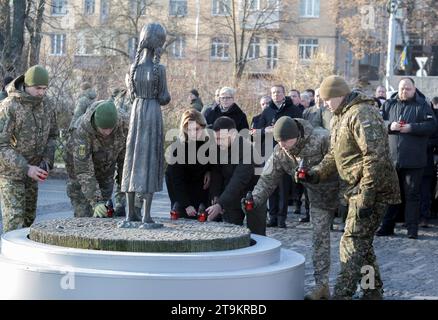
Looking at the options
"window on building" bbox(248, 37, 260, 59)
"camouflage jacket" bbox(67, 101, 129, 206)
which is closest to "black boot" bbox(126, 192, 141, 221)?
"camouflage jacket" bbox(67, 101, 129, 206)

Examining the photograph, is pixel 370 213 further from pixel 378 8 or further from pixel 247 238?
pixel 378 8

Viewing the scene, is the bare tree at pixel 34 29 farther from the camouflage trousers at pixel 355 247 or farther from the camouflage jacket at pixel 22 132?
the camouflage trousers at pixel 355 247

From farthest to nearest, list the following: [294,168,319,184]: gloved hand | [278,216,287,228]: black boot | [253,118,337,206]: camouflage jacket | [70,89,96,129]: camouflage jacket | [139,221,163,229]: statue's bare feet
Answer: [70,89,96,129]: camouflage jacket
[278,216,287,228]: black boot
[253,118,337,206]: camouflage jacket
[294,168,319,184]: gloved hand
[139,221,163,229]: statue's bare feet

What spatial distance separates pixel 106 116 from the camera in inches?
354

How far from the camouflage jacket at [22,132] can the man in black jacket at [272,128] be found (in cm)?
469

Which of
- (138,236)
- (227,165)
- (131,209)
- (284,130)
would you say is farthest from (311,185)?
(138,236)

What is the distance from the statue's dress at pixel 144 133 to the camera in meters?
7.84

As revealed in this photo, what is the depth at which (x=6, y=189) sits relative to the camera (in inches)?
357

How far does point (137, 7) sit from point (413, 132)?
37.9 meters

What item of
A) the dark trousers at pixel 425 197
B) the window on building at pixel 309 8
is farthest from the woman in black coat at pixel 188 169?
the window on building at pixel 309 8

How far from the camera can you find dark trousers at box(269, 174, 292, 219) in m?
13.7

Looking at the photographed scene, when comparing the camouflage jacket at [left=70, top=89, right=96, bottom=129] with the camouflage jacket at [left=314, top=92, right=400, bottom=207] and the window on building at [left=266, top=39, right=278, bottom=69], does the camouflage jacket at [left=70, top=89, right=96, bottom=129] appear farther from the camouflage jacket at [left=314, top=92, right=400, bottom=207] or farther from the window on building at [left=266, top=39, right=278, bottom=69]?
the window on building at [left=266, top=39, right=278, bottom=69]

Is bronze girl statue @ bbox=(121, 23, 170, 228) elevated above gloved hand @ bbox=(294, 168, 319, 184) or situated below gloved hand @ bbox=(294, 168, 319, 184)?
above

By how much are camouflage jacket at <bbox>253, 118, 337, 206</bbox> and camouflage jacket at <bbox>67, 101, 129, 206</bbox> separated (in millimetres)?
1655
